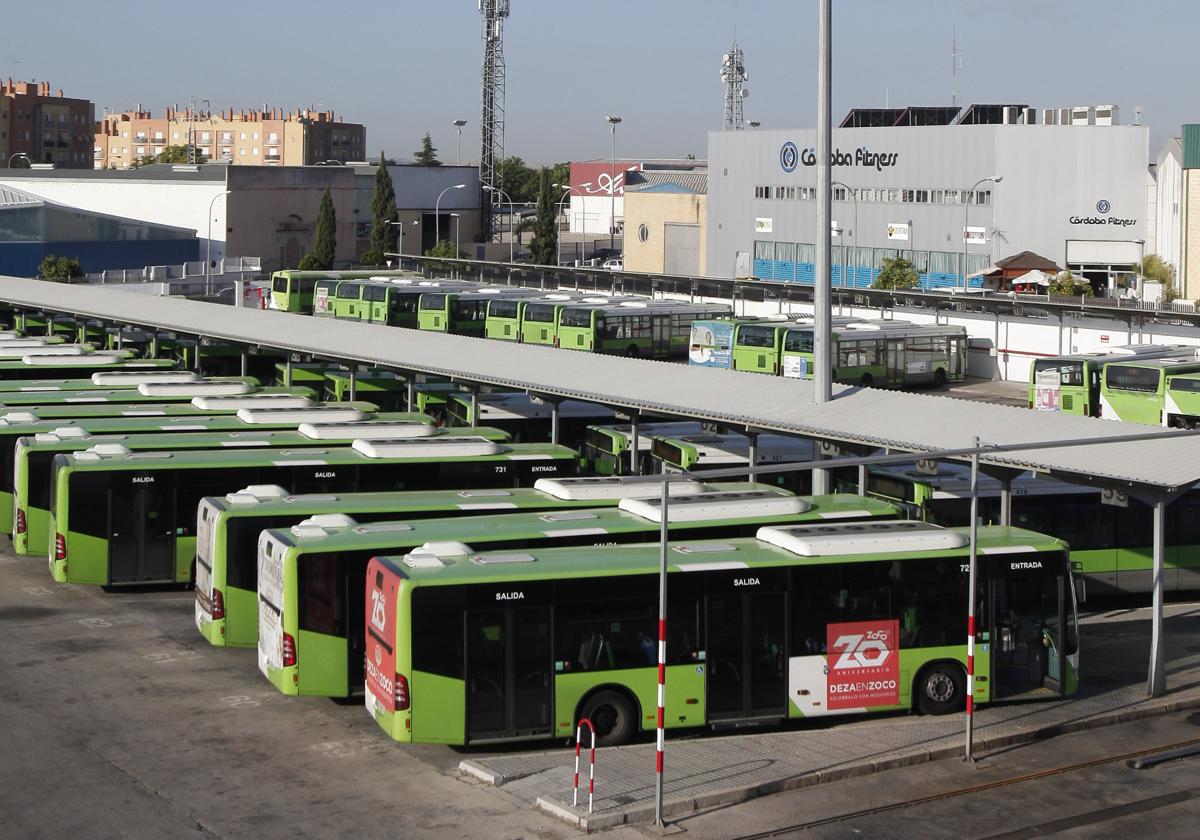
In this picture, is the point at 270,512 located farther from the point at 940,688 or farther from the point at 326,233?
the point at 326,233

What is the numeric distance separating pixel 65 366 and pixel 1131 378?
2613cm

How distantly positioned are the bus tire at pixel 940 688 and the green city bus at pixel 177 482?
29.4ft

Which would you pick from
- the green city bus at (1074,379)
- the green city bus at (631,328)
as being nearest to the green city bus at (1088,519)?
the green city bus at (1074,379)

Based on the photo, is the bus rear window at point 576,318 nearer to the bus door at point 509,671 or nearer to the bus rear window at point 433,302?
the bus rear window at point 433,302

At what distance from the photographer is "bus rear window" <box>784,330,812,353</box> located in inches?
2067

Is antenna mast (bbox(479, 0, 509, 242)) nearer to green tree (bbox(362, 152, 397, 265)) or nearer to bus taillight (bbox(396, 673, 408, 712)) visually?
green tree (bbox(362, 152, 397, 265))

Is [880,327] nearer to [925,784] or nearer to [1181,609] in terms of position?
[1181,609]

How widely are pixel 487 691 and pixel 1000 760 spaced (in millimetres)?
5272

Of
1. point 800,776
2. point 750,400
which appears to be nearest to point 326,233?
point 750,400

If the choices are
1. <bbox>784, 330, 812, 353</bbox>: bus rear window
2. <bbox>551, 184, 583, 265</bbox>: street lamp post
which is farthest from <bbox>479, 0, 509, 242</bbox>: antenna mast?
<bbox>784, 330, 812, 353</bbox>: bus rear window

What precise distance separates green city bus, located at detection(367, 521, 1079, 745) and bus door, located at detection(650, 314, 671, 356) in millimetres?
40983

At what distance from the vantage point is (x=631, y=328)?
59.5 m

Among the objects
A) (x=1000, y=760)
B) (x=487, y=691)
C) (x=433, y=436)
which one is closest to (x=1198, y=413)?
(x=433, y=436)

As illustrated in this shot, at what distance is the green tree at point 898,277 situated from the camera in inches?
3066
